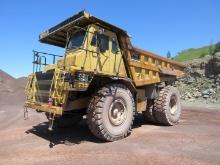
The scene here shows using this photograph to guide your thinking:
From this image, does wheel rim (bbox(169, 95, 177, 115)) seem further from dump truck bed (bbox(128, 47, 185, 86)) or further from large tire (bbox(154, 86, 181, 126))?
dump truck bed (bbox(128, 47, 185, 86))

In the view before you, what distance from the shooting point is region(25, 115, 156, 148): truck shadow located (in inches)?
317

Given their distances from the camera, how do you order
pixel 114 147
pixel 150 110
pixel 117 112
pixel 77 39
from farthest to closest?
pixel 150 110 < pixel 77 39 < pixel 117 112 < pixel 114 147

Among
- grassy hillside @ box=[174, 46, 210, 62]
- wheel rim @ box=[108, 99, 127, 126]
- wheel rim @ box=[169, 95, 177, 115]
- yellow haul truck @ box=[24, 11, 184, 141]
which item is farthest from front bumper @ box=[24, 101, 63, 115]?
grassy hillside @ box=[174, 46, 210, 62]

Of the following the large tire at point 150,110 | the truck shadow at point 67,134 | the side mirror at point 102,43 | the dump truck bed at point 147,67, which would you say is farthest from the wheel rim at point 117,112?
the large tire at point 150,110

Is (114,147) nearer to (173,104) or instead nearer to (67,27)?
(67,27)

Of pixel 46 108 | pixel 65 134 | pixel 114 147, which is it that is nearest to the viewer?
pixel 114 147

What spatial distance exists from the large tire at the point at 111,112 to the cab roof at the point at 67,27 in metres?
1.68

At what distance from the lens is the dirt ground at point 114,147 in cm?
628

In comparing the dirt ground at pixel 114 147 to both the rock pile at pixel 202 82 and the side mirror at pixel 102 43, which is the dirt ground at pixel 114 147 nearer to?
the side mirror at pixel 102 43

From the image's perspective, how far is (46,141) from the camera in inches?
319

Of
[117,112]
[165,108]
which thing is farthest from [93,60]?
[165,108]

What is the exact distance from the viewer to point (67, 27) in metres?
8.93

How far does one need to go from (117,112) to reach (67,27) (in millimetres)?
2807

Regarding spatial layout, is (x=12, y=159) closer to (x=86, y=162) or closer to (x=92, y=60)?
(x=86, y=162)
